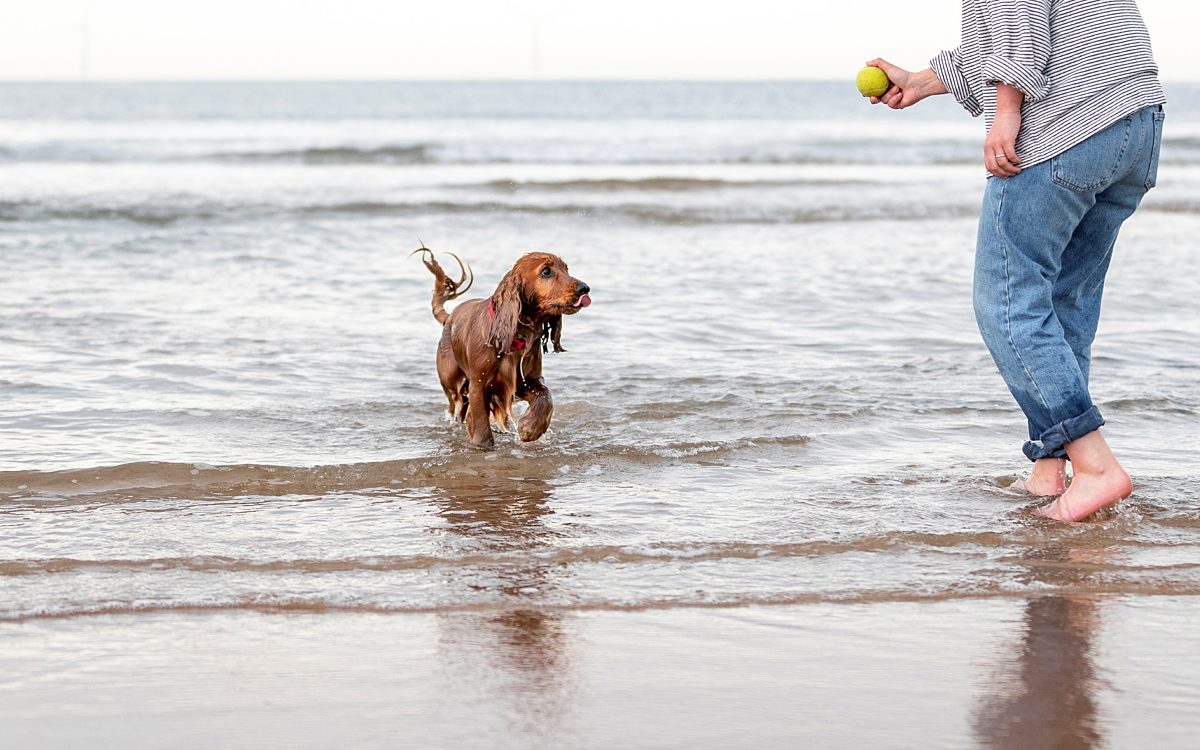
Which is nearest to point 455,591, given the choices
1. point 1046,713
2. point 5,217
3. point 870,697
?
point 870,697

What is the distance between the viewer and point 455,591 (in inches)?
148

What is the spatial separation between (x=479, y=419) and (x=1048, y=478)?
2.33 meters

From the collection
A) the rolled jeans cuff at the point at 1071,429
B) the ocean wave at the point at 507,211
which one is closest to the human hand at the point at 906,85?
the rolled jeans cuff at the point at 1071,429

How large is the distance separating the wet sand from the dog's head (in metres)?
2.19

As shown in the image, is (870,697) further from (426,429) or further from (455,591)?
(426,429)

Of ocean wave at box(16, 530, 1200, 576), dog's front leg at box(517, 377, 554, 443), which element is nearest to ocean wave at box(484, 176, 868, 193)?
dog's front leg at box(517, 377, 554, 443)

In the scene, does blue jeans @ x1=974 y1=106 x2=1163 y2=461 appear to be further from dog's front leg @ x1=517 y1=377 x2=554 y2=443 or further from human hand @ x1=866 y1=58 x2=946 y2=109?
dog's front leg @ x1=517 y1=377 x2=554 y2=443

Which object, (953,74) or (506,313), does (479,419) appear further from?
(953,74)

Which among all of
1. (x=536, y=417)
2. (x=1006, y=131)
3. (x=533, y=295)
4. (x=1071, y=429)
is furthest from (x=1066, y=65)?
(x=536, y=417)

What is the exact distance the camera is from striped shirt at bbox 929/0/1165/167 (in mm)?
4176

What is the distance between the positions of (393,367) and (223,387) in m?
1.04

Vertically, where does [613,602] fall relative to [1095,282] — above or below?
below

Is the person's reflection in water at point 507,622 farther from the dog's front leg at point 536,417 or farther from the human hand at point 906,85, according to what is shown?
the human hand at point 906,85

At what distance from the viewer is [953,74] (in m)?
4.46
